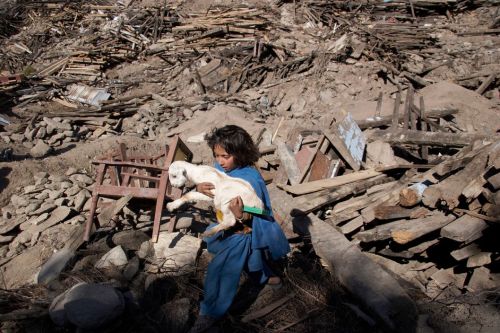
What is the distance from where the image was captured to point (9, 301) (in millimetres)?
3197

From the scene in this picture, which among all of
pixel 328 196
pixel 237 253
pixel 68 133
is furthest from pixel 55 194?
pixel 237 253

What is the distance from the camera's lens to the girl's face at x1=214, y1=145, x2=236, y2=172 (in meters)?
2.90

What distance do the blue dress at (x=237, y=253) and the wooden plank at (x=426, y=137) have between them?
15.2ft

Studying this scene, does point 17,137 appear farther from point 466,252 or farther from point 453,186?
point 466,252

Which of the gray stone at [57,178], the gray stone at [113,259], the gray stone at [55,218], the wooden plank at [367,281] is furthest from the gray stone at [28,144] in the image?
the wooden plank at [367,281]

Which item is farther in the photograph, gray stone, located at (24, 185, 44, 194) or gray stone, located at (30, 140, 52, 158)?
gray stone, located at (30, 140, 52, 158)

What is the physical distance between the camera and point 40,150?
28.6ft

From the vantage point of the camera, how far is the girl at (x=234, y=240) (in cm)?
289

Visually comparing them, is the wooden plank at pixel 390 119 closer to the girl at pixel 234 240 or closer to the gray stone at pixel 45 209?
the girl at pixel 234 240

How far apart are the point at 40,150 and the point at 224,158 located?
7.54m

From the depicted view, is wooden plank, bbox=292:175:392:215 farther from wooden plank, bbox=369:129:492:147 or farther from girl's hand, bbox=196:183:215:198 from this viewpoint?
girl's hand, bbox=196:183:215:198

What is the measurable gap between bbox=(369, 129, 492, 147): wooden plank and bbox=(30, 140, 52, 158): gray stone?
7.48m

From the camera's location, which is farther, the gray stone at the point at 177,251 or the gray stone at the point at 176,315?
the gray stone at the point at 177,251

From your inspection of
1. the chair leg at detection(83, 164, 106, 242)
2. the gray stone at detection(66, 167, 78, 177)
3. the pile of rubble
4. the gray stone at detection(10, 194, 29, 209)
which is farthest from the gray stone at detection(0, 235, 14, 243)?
the chair leg at detection(83, 164, 106, 242)
